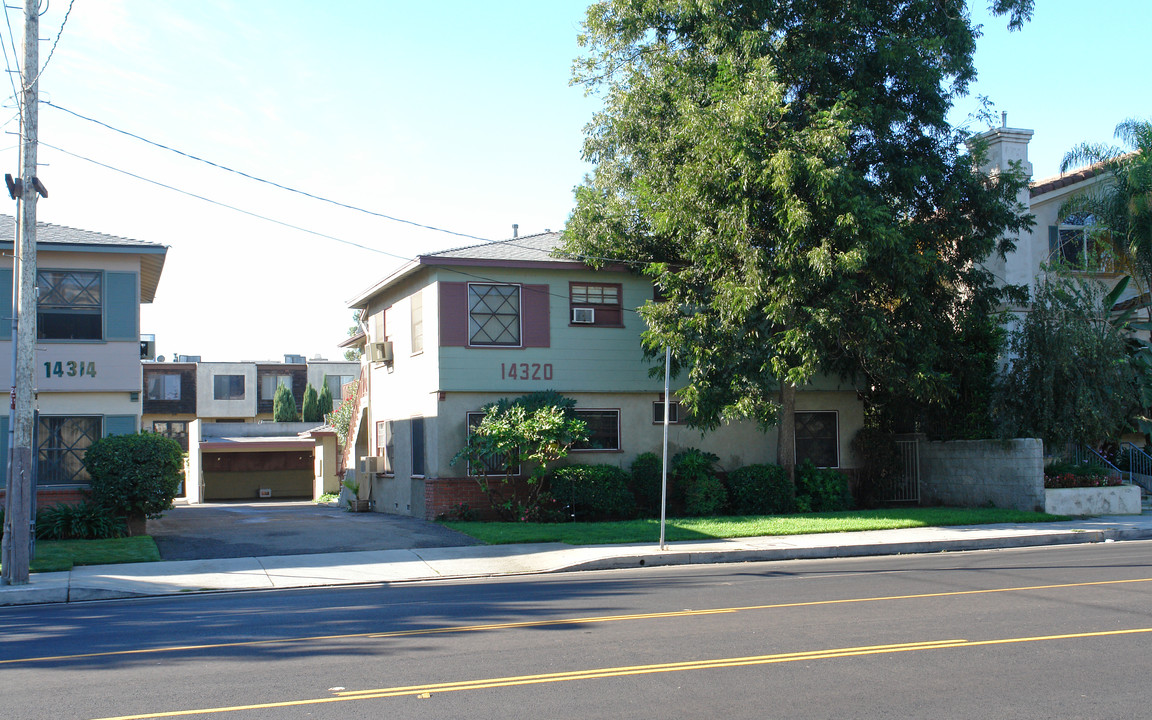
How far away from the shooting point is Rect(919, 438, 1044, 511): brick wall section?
2094cm

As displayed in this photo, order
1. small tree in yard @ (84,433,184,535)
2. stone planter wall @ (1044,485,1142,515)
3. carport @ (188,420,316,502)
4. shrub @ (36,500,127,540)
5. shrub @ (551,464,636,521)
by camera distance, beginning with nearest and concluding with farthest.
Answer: shrub @ (36,500,127,540) < small tree in yard @ (84,433,184,535) < stone planter wall @ (1044,485,1142,515) < shrub @ (551,464,636,521) < carport @ (188,420,316,502)

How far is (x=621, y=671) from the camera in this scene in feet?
24.4

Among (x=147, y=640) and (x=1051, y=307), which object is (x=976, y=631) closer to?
(x=147, y=640)

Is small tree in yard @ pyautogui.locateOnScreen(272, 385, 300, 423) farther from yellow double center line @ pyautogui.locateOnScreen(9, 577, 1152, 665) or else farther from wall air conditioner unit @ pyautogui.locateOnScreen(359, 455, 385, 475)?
yellow double center line @ pyautogui.locateOnScreen(9, 577, 1152, 665)

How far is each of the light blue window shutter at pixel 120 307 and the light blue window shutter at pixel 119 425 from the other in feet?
5.35

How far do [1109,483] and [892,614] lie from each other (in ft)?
47.8

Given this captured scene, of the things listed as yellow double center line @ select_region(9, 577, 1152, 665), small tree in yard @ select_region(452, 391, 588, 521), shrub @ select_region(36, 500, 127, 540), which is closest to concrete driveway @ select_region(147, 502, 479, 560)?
shrub @ select_region(36, 500, 127, 540)

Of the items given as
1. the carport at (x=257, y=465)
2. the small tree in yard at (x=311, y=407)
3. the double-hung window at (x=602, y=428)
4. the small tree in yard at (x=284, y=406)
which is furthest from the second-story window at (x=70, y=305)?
the small tree in yard at (x=284, y=406)

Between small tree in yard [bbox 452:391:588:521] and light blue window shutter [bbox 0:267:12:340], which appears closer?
light blue window shutter [bbox 0:267:12:340]

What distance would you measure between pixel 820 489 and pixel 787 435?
1558 mm

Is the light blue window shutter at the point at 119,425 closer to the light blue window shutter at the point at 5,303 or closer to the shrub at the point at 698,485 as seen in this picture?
the light blue window shutter at the point at 5,303

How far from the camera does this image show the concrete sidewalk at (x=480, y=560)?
535 inches

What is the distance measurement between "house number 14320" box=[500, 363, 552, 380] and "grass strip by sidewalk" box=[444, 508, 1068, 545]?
11.7 feet

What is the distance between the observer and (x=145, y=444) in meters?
18.7
